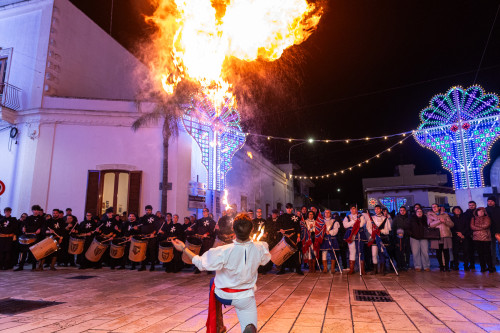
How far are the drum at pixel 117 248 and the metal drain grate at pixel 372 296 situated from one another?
24.4 ft

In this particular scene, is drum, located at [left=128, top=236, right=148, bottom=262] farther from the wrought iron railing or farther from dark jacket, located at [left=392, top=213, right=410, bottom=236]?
the wrought iron railing

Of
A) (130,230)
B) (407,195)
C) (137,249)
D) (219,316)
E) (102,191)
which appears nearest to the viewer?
(219,316)

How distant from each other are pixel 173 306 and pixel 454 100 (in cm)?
1348

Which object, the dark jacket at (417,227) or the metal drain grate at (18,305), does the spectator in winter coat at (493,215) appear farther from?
the metal drain grate at (18,305)

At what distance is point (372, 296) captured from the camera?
6.18m

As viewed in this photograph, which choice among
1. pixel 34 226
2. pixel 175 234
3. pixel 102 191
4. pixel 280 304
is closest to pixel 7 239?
pixel 34 226

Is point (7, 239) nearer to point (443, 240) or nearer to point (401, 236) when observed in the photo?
point (401, 236)

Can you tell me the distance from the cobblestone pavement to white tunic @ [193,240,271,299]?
4.43ft

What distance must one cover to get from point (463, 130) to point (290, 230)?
341 inches

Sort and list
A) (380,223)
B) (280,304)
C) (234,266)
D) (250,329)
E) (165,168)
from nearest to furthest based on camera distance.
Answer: (250,329) < (234,266) < (280,304) < (380,223) < (165,168)

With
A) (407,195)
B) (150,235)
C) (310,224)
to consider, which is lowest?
(150,235)

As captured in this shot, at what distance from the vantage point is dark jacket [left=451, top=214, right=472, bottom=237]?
9781 mm

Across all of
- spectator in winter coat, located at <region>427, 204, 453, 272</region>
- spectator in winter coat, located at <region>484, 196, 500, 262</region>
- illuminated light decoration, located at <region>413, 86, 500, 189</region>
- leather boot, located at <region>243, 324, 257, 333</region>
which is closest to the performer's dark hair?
leather boot, located at <region>243, 324, 257, 333</region>

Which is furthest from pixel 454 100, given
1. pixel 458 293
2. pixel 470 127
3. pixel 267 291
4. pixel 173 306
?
Result: pixel 173 306
